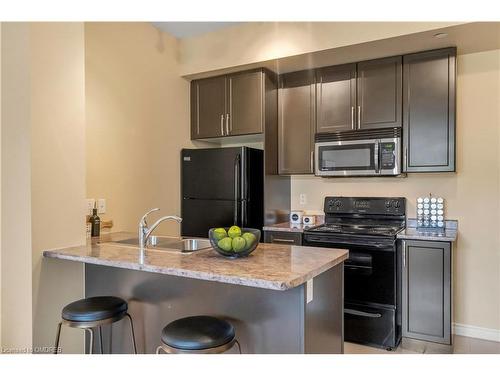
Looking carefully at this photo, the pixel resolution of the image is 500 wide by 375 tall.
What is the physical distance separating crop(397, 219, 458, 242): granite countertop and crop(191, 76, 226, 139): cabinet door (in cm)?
188

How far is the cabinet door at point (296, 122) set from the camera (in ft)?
11.2

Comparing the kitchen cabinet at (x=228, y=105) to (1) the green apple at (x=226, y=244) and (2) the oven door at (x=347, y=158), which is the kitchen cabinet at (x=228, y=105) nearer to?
(2) the oven door at (x=347, y=158)

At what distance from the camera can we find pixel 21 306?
1.89 meters

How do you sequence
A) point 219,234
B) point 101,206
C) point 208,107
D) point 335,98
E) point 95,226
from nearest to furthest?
point 219,234
point 95,226
point 101,206
point 335,98
point 208,107

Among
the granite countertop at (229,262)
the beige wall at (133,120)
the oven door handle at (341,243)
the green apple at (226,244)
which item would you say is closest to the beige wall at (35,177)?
the granite countertop at (229,262)

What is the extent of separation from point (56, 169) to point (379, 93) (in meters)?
2.51

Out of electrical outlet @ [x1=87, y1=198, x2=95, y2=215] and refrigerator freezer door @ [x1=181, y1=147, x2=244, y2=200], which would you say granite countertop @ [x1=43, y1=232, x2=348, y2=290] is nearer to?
electrical outlet @ [x1=87, y1=198, x2=95, y2=215]

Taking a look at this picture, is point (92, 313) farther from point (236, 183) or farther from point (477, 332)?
point (477, 332)

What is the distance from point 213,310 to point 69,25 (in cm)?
174

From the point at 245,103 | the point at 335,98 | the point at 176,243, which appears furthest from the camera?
the point at 245,103

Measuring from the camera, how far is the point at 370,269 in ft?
9.21

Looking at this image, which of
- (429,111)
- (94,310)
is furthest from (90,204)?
(429,111)
